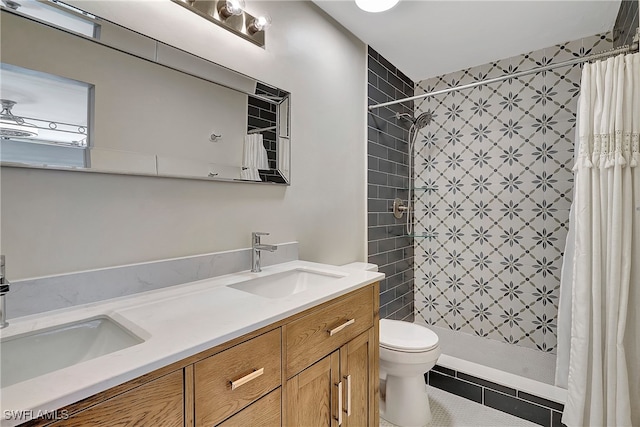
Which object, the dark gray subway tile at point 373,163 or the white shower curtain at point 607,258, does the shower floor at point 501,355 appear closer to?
the white shower curtain at point 607,258

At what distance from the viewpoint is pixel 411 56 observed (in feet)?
8.29

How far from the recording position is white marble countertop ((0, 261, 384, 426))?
0.54 metres

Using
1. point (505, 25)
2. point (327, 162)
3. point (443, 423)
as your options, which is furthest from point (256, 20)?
point (443, 423)

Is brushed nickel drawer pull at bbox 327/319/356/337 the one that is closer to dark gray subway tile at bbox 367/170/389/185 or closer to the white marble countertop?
the white marble countertop

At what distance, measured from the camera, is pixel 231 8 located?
1350 millimetres

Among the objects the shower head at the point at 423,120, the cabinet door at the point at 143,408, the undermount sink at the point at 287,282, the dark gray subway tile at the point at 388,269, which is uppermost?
the shower head at the point at 423,120

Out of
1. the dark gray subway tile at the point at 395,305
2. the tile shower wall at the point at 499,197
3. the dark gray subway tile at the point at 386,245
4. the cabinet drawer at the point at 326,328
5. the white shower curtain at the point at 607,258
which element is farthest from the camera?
the dark gray subway tile at the point at 395,305

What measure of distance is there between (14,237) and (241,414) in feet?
2.59

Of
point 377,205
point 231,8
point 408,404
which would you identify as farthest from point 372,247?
point 231,8

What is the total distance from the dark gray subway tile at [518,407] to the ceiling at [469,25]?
2.32 meters

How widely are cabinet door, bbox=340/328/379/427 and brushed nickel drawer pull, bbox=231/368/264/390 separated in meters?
0.43

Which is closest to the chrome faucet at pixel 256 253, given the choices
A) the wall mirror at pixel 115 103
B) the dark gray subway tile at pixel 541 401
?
the wall mirror at pixel 115 103

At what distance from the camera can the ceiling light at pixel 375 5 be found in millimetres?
1751

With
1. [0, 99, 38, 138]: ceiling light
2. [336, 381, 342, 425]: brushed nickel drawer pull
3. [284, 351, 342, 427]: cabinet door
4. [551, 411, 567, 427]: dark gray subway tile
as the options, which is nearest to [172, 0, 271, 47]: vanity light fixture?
[0, 99, 38, 138]: ceiling light
